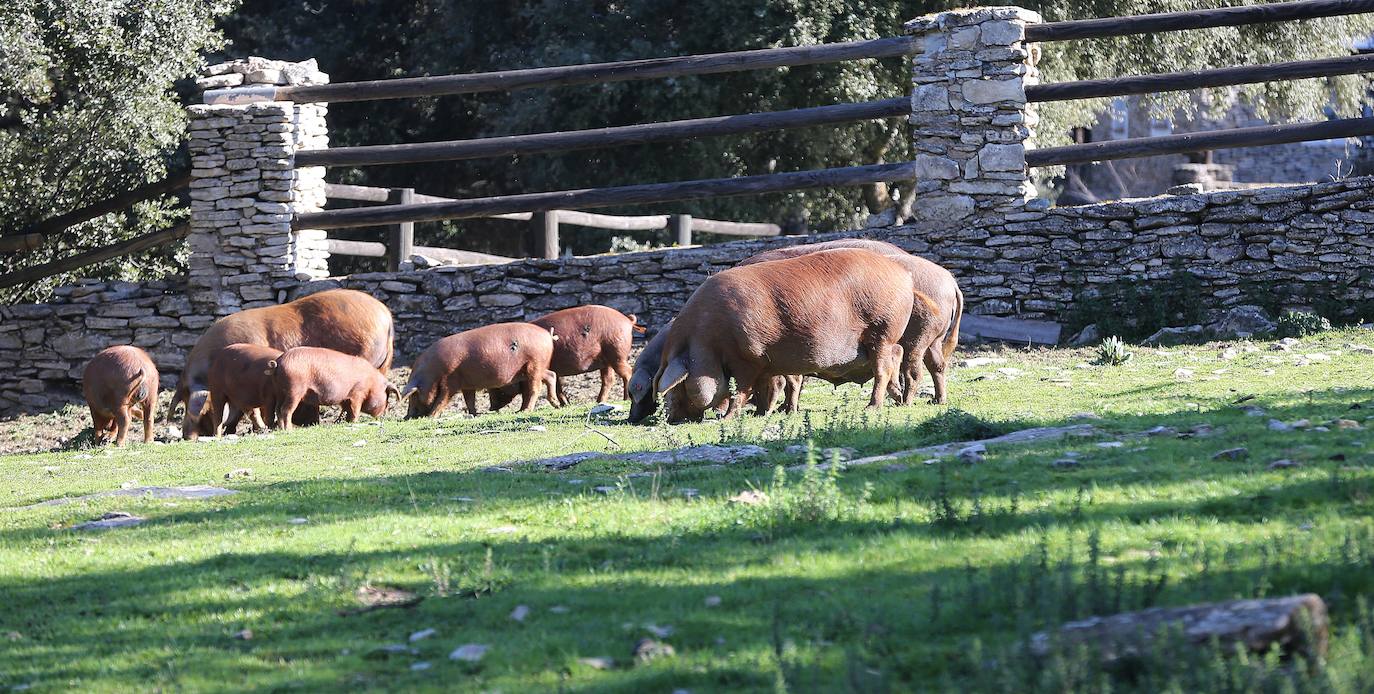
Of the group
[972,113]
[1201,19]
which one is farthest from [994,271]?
[1201,19]

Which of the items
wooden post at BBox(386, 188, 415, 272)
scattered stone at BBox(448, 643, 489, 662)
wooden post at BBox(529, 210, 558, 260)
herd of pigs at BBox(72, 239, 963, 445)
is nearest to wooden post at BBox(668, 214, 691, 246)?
wooden post at BBox(529, 210, 558, 260)

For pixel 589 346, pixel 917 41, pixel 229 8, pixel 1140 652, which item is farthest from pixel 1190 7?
pixel 1140 652

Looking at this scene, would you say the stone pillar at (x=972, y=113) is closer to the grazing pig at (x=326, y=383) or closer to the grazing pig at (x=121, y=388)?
the grazing pig at (x=326, y=383)

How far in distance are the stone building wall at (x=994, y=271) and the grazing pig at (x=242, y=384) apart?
332 centimetres

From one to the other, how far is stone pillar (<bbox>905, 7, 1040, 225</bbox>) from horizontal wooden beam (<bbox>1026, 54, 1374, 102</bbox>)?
38cm

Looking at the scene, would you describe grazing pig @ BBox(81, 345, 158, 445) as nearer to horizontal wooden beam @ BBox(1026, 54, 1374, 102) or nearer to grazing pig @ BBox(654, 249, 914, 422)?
grazing pig @ BBox(654, 249, 914, 422)

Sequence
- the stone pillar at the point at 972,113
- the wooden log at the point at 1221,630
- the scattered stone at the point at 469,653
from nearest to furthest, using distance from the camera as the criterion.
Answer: the wooden log at the point at 1221,630
the scattered stone at the point at 469,653
the stone pillar at the point at 972,113

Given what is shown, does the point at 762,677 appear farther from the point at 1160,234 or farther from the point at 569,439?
the point at 1160,234

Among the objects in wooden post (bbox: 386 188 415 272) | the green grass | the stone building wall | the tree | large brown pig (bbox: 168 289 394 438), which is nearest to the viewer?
the green grass

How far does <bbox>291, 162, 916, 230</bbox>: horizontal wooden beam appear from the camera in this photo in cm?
1684

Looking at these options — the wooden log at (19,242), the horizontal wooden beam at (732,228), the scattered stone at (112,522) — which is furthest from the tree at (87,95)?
the scattered stone at (112,522)

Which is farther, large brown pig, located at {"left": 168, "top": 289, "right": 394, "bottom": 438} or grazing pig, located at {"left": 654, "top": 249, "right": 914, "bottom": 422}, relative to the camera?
large brown pig, located at {"left": 168, "top": 289, "right": 394, "bottom": 438}

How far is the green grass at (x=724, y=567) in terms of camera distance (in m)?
4.30

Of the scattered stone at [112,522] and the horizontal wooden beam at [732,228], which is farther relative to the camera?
the horizontal wooden beam at [732,228]
